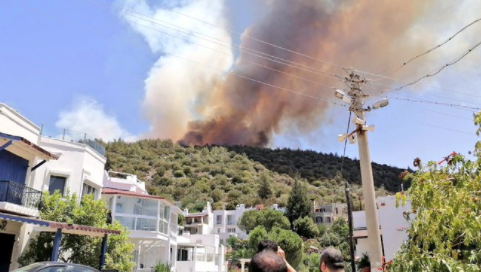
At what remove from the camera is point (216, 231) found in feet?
244

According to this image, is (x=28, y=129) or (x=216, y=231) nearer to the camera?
(x=28, y=129)

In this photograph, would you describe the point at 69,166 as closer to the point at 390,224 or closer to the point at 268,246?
the point at 268,246

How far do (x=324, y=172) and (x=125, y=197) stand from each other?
8809 cm

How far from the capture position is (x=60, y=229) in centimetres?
1381

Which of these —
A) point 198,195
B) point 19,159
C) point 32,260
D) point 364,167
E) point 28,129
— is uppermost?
point 198,195

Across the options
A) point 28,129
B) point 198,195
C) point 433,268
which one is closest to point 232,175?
point 198,195

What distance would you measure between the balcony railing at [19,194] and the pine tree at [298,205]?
185ft

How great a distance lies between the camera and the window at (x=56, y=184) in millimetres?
18766

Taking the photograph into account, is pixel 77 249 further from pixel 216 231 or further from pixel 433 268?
pixel 216 231

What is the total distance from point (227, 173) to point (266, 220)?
38.3m

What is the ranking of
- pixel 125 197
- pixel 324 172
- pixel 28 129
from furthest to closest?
pixel 324 172
pixel 125 197
pixel 28 129

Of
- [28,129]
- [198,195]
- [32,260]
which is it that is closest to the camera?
[32,260]

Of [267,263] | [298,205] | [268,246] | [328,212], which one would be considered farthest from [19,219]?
[328,212]

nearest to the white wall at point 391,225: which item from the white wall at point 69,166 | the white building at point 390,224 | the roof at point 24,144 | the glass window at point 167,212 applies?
the white building at point 390,224
